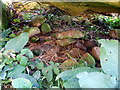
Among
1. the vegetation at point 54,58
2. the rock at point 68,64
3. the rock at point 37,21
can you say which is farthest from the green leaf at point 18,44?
the rock at point 37,21

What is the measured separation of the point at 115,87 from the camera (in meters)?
0.46

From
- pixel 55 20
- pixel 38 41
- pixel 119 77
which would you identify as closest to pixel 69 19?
pixel 55 20

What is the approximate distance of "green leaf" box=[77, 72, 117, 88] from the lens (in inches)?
17.7

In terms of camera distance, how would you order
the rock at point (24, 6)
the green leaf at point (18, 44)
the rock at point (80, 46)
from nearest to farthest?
the green leaf at point (18, 44) < the rock at point (80, 46) < the rock at point (24, 6)

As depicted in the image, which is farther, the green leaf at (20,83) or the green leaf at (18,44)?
the green leaf at (18,44)

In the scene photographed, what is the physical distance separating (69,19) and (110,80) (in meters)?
1.03

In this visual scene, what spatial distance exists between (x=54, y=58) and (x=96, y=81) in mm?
397

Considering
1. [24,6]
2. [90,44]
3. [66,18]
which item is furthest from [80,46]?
[24,6]

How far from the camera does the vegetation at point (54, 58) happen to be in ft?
1.77

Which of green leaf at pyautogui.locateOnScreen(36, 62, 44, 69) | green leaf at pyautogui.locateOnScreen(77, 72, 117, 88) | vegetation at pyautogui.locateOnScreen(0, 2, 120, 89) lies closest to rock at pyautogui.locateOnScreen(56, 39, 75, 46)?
vegetation at pyautogui.locateOnScreen(0, 2, 120, 89)

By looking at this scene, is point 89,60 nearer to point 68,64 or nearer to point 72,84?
point 68,64

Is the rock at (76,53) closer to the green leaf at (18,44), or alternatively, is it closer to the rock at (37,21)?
the green leaf at (18,44)

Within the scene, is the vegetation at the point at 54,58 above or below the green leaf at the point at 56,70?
above

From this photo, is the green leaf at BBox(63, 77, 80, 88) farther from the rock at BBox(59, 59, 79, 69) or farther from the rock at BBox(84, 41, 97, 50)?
the rock at BBox(84, 41, 97, 50)
